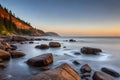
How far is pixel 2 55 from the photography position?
48.6ft

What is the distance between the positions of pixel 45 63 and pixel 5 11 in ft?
404

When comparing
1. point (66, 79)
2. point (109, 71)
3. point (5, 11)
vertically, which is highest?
point (5, 11)

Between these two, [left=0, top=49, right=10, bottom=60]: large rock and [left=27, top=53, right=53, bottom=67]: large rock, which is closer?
[left=27, top=53, right=53, bottom=67]: large rock

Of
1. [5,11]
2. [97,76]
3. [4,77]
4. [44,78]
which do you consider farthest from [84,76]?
[5,11]

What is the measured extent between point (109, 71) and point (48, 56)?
5.09 meters

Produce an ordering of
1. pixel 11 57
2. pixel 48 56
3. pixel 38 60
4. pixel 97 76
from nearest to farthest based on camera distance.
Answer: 1. pixel 97 76
2. pixel 38 60
3. pixel 48 56
4. pixel 11 57

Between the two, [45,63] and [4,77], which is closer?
[4,77]

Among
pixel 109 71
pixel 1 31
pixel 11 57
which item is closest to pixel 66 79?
pixel 109 71

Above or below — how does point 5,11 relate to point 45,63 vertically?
above

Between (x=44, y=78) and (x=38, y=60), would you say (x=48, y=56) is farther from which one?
(x=44, y=78)

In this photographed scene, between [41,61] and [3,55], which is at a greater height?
[3,55]

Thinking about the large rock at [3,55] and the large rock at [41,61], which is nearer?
the large rock at [41,61]

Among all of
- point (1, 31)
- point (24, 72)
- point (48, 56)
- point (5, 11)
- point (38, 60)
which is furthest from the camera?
point (5, 11)

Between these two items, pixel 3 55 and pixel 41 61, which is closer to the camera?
pixel 41 61
